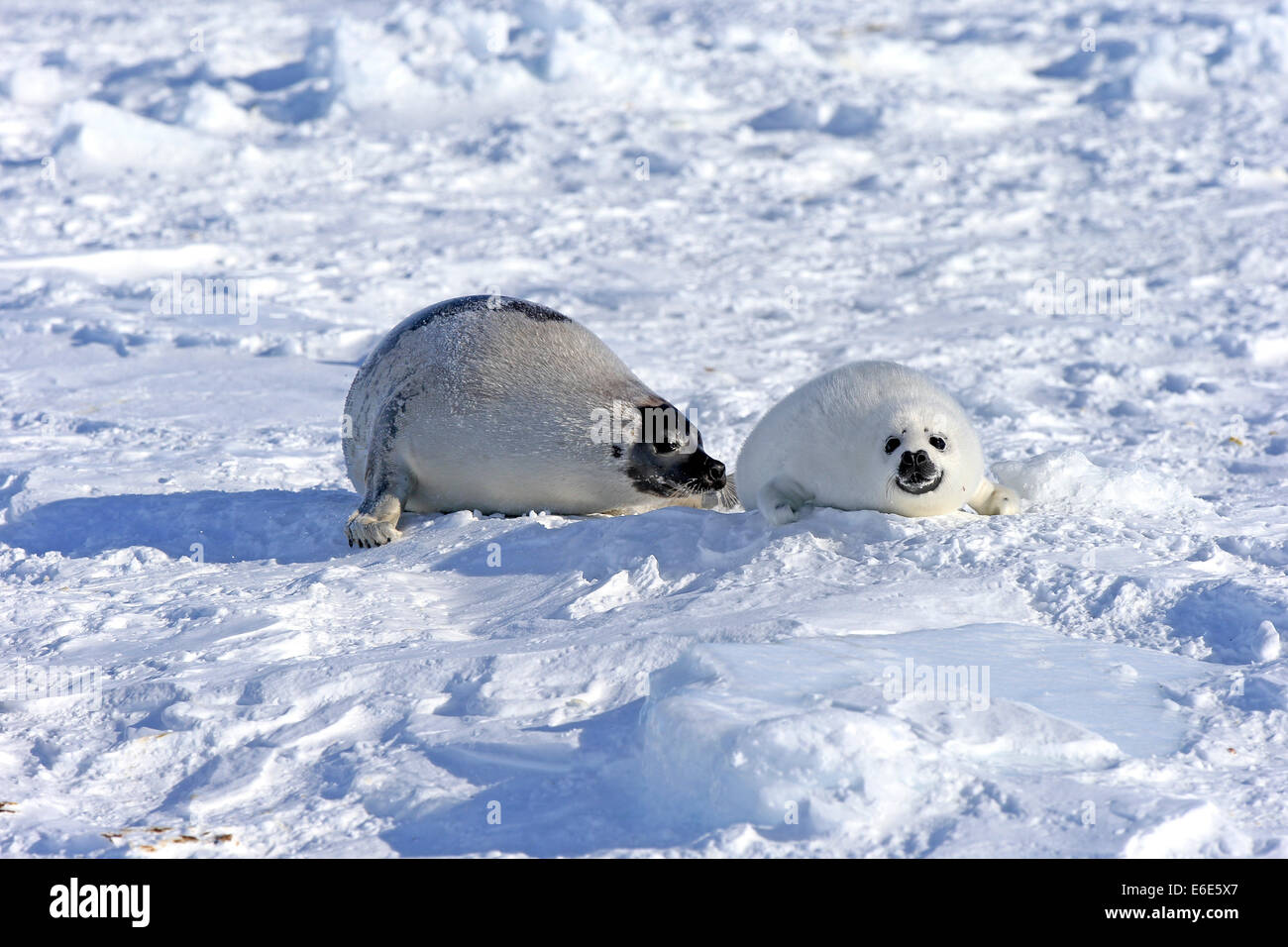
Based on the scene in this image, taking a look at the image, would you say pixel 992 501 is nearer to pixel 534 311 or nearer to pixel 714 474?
pixel 714 474

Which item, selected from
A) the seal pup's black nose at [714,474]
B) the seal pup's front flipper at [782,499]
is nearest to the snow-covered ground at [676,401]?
the seal pup's front flipper at [782,499]

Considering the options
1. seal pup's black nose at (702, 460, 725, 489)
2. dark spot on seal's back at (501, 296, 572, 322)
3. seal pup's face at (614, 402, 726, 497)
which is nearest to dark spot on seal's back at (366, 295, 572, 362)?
dark spot on seal's back at (501, 296, 572, 322)

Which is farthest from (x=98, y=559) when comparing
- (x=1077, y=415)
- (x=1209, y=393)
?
(x=1209, y=393)

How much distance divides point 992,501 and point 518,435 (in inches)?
52.0

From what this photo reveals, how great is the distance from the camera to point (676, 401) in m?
5.58

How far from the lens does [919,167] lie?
9.06m

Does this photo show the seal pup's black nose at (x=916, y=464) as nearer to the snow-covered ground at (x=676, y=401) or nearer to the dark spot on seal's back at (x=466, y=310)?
the snow-covered ground at (x=676, y=401)

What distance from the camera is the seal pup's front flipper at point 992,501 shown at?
356cm

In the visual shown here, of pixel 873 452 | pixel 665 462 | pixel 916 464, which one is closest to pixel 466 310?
pixel 665 462

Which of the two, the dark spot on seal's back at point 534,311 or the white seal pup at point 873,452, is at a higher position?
the dark spot on seal's back at point 534,311

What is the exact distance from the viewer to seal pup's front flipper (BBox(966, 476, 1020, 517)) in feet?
11.7

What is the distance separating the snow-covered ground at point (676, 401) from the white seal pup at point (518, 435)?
0.15 meters

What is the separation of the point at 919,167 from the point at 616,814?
25.2 feet

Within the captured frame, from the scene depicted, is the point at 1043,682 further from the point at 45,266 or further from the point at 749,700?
the point at 45,266
